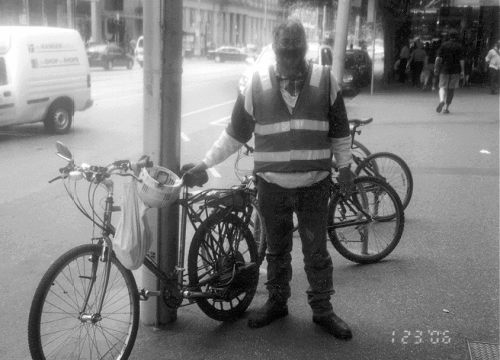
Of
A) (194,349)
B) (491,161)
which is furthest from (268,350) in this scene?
(491,161)

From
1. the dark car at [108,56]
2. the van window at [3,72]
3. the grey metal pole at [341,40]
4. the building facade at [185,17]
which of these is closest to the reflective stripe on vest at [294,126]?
the grey metal pole at [341,40]

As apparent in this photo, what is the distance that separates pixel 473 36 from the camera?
3441 cm

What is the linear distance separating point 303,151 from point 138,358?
152 centimetres

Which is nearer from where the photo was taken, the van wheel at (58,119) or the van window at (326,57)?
the van wheel at (58,119)

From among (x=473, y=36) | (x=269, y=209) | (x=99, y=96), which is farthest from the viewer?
(x=473, y=36)

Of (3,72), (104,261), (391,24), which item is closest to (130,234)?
(104,261)

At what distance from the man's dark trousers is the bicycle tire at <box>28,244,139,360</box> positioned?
964 mm

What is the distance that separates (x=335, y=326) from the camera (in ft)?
13.8

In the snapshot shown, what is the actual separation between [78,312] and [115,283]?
0.88 ft

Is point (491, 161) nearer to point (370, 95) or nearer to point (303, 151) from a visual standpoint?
point (303, 151)

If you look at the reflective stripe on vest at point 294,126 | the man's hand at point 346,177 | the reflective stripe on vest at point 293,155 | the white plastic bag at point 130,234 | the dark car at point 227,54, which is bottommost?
the dark car at point 227,54

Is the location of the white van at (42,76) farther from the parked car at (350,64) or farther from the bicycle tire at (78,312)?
the bicycle tire at (78,312)

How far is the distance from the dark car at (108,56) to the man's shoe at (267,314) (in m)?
34.9

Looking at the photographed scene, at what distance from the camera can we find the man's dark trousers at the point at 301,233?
4105mm
